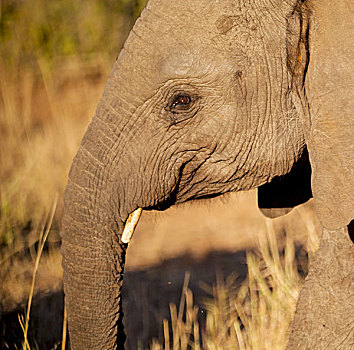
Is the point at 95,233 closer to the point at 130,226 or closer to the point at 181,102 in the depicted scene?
the point at 130,226

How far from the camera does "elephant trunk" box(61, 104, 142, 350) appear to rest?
2.14 m

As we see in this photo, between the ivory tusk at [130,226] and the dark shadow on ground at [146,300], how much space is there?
892 mm

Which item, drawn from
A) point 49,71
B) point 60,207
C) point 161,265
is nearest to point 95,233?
point 161,265

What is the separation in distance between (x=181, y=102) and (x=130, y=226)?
40 centimetres

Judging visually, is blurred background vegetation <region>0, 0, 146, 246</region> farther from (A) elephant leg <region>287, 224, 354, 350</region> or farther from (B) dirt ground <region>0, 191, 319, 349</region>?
(A) elephant leg <region>287, 224, 354, 350</region>

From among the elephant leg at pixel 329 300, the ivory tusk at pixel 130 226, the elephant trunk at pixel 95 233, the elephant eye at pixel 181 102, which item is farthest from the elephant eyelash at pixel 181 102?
the elephant leg at pixel 329 300

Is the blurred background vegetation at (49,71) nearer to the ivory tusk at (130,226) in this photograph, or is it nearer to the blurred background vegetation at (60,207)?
the blurred background vegetation at (60,207)

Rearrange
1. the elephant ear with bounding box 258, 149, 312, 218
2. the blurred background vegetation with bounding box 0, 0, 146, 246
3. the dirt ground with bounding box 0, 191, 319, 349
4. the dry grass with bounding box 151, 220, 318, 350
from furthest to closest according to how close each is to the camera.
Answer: the blurred background vegetation with bounding box 0, 0, 146, 246 → the dirt ground with bounding box 0, 191, 319, 349 → the dry grass with bounding box 151, 220, 318, 350 → the elephant ear with bounding box 258, 149, 312, 218

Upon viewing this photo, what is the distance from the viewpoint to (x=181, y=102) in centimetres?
219

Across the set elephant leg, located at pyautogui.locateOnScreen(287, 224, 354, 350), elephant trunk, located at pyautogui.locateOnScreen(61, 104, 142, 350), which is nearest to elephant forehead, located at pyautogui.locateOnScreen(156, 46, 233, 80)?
elephant trunk, located at pyautogui.locateOnScreen(61, 104, 142, 350)

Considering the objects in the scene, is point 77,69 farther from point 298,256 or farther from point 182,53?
point 182,53

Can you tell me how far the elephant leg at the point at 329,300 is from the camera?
2.36 metres

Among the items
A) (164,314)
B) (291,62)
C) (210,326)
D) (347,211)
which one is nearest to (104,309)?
(347,211)

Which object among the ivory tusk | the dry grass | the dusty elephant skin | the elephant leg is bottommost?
the dry grass
